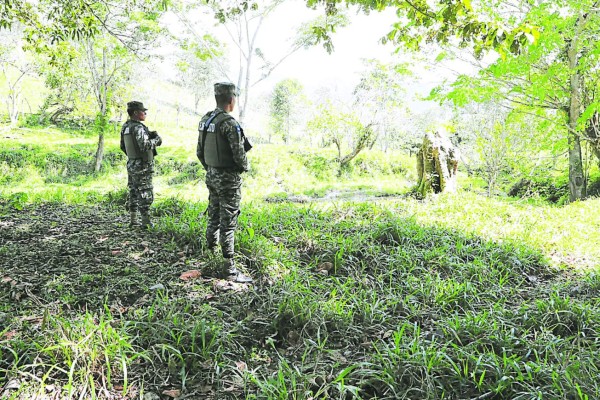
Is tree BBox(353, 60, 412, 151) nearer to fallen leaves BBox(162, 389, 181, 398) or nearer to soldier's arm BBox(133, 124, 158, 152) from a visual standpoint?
soldier's arm BBox(133, 124, 158, 152)

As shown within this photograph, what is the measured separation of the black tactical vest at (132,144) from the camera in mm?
5934

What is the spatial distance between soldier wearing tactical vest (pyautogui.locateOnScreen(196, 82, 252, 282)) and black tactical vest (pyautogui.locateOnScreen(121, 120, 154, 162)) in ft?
6.84

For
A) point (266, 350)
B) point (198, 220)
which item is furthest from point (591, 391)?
point (198, 220)

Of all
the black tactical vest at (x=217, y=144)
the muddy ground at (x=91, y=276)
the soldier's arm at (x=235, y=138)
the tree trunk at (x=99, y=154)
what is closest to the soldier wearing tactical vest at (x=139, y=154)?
the muddy ground at (x=91, y=276)

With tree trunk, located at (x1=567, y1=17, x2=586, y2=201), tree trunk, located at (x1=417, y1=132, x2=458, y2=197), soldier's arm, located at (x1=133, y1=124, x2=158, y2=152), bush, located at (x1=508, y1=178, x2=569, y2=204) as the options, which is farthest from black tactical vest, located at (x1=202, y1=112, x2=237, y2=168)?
bush, located at (x1=508, y1=178, x2=569, y2=204)

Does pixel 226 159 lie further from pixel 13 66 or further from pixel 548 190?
pixel 13 66

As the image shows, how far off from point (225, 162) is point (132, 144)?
2557mm

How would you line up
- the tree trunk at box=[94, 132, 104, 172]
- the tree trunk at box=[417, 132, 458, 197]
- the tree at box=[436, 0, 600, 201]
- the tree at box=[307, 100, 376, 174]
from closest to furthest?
the tree at box=[436, 0, 600, 201] → the tree trunk at box=[417, 132, 458, 197] → the tree trunk at box=[94, 132, 104, 172] → the tree at box=[307, 100, 376, 174]

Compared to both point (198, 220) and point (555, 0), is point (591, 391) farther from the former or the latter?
point (555, 0)

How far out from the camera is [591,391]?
2338 mm

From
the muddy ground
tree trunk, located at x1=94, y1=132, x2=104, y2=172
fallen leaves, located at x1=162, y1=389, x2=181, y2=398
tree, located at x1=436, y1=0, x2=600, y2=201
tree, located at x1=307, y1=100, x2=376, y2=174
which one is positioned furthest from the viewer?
tree, located at x1=307, y1=100, x2=376, y2=174

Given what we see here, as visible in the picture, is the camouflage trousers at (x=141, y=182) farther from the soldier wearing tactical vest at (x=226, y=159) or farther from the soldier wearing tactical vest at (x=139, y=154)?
the soldier wearing tactical vest at (x=226, y=159)

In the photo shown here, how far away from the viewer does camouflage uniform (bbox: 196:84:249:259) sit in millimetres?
4270

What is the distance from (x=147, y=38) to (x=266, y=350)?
52.0 ft
